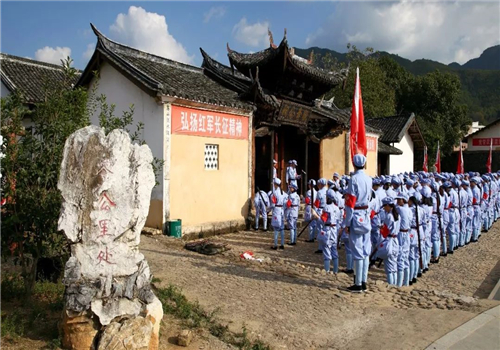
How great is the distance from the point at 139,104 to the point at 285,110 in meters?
6.02

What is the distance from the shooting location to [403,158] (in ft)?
93.5

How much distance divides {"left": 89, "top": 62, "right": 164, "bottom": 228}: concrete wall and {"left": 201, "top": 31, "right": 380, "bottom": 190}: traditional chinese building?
367 cm

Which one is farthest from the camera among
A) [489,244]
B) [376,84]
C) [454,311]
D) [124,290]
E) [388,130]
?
[376,84]

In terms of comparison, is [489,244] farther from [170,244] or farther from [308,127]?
[170,244]

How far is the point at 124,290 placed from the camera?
411 cm

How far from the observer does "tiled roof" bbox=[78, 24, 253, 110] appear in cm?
1085

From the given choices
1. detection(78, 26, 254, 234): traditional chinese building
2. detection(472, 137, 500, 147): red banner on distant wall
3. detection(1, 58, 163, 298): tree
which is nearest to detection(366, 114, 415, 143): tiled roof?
detection(472, 137, 500, 147): red banner on distant wall

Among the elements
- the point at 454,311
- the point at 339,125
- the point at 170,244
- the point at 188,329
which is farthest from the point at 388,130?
the point at 188,329

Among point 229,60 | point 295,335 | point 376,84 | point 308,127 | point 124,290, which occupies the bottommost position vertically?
point 295,335

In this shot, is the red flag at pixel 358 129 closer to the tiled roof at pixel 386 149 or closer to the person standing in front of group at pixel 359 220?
the person standing in front of group at pixel 359 220

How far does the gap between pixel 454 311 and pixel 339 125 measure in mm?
12282

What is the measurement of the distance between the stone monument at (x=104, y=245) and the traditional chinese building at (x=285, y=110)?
9.38 m

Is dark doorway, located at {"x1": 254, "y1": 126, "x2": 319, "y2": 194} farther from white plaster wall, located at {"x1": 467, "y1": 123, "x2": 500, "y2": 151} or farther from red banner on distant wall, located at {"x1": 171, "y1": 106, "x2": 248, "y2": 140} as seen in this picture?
white plaster wall, located at {"x1": 467, "y1": 123, "x2": 500, "y2": 151}

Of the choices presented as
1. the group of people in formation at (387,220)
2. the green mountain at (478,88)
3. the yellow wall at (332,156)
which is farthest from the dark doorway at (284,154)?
the green mountain at (478,88)
